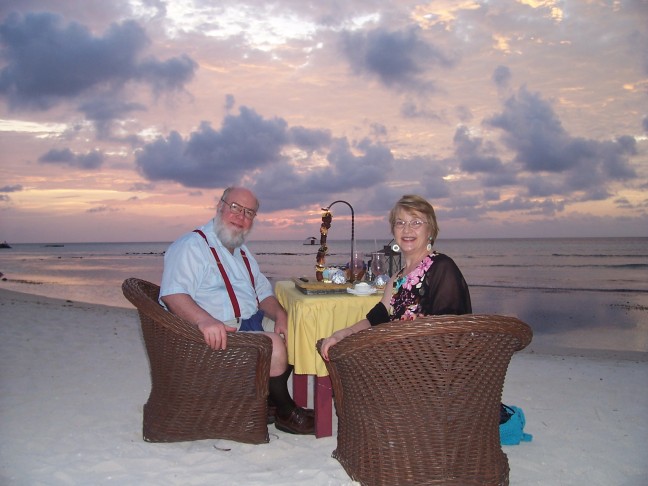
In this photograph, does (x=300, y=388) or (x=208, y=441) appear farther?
(x=300, y=388)

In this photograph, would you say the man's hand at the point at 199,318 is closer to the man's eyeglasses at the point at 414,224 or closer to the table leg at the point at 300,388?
the table leg at the point at 300,388

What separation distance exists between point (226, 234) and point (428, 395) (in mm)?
1736

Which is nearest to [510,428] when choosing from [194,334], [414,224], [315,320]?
[315,320]

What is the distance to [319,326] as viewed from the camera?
3.10 meters

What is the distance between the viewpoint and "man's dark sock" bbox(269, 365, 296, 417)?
3256mm

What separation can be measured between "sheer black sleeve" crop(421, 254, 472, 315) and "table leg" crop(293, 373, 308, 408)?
5.48 feet

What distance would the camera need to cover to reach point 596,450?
3.20 metres

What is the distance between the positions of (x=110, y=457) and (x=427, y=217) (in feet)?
7.26

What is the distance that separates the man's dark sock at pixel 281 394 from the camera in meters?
3.26

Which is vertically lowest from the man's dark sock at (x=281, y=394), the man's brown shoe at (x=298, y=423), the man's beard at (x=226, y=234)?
the man's brown shoe at (x=298, y=423)

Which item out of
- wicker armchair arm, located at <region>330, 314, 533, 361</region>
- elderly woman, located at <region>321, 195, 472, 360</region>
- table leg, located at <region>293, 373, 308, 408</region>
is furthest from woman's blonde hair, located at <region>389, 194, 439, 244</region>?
table leg, located at <region>293, 373, 308, 408</region>

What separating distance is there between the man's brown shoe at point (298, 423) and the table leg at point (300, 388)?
439 millimetres

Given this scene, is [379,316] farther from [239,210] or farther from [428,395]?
[239,210]

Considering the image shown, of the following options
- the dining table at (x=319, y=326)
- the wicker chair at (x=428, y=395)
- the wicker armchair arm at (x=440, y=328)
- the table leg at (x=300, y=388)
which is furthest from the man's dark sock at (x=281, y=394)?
the wicker armchair arm at (x=440, y=328)
